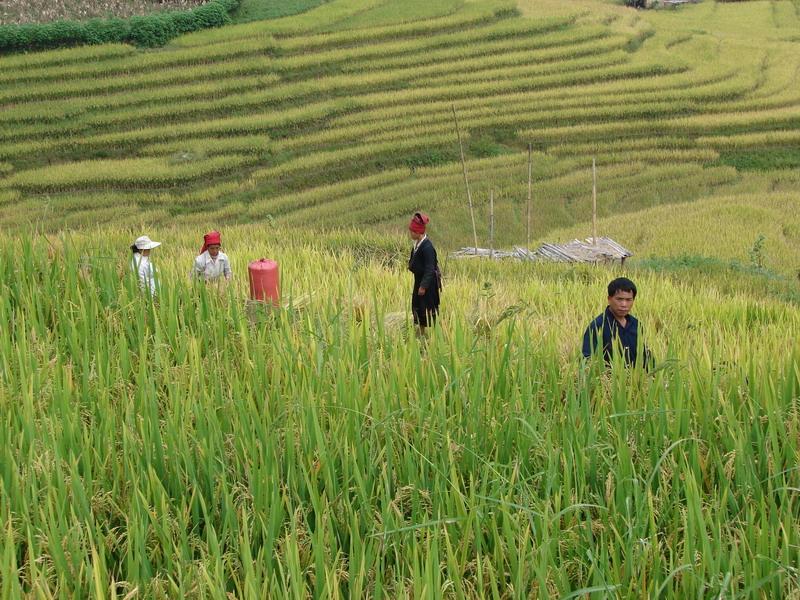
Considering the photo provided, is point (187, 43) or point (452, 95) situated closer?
point (452, 95)

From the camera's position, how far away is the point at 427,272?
480cm

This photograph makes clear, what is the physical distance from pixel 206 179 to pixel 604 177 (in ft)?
25.2

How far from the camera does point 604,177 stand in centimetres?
1689

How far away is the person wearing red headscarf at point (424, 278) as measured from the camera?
4.80m

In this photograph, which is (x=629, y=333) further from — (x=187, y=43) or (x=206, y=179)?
(x=187, y=43)

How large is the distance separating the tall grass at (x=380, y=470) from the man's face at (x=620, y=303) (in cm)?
26

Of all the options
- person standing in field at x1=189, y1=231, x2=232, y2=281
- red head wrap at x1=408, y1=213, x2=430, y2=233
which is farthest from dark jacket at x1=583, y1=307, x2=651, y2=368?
person standing in field at x1=189, y1=231, x2=232, y2=281

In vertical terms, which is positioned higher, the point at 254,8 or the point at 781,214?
the point at 254,8

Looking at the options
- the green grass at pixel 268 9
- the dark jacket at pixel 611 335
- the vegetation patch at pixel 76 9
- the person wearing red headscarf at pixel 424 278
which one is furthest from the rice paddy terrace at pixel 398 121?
the dark jacket at pixel 611 335

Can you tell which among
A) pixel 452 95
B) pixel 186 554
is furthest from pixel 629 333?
pixel 452 95

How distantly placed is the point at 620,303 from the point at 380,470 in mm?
1550

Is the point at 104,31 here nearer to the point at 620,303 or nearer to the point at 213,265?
the point at 213,265

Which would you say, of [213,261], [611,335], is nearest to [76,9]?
[213,261]

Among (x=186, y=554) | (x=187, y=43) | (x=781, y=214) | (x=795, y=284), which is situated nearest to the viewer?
(x=186, y=554)
